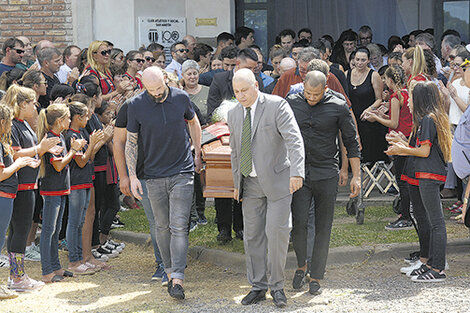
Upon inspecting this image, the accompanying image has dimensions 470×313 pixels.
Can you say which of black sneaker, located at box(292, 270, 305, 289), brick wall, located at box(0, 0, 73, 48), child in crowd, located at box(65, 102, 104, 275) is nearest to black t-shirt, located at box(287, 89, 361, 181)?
black sneaker, located at box(292, 270, 305, 289)

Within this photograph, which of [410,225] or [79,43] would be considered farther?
[79,43]

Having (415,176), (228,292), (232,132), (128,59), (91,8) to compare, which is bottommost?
(228,292)

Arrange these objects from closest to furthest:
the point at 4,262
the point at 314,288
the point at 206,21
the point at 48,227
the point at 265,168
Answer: the point at 265,168, the point at 314,288, the point at 48,227, the point at 4,262, the point at 206,21

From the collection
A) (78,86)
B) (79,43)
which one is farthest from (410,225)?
(79,43)

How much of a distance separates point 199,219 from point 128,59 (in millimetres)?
2420

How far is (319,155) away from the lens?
6.90m

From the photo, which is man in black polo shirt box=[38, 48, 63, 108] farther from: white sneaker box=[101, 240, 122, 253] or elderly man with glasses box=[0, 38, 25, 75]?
white sneaker box=[101, 240, 122, 253]

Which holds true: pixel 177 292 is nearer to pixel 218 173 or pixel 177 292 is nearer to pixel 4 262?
pixel 218 173

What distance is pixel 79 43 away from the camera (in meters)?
14.0

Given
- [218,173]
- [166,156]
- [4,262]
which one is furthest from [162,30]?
[166,156]

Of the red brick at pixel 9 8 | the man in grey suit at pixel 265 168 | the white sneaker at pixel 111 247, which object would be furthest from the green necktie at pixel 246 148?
the red brick at pixel 9 8

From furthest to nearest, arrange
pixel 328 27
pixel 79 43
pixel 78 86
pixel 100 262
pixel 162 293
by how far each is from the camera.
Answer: pixel 328 27 < pixel 79 43 < pixel 78 86 < pixel 100 262 < pixel 162 293

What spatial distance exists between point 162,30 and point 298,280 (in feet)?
27.4

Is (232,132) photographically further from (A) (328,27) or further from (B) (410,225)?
(A) (328,27)
